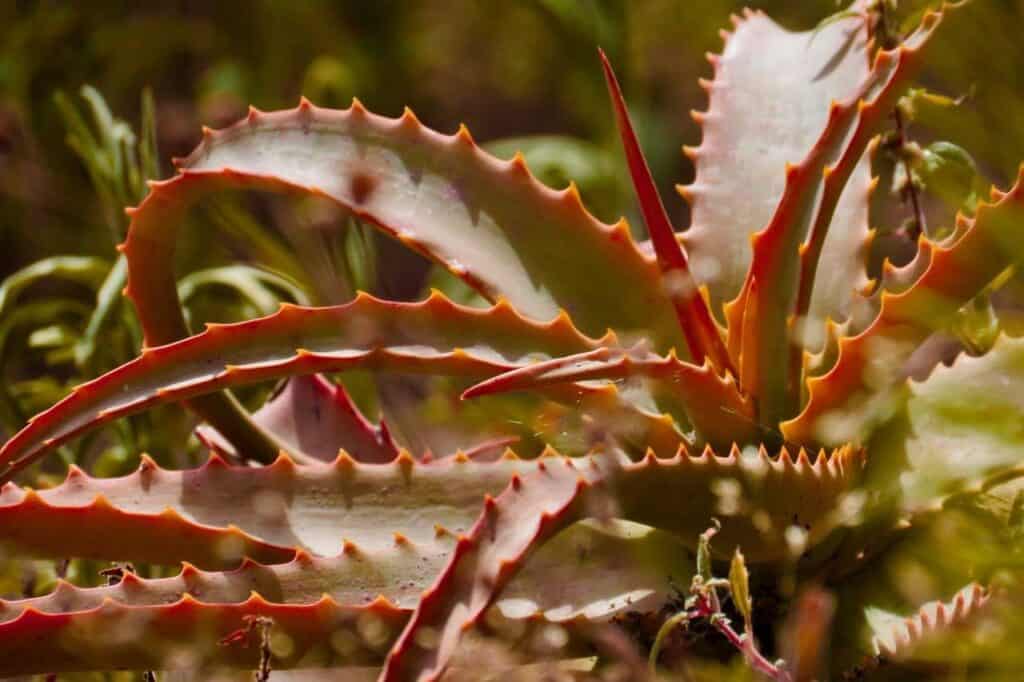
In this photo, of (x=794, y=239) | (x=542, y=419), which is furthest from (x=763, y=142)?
(x=542, y=419)

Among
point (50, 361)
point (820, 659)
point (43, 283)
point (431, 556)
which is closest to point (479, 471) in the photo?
point (431, 556)

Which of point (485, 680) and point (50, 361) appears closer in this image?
point (485, 680)

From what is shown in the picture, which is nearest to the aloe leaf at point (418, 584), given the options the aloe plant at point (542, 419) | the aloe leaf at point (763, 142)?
the aloe plant at point (542, 419)

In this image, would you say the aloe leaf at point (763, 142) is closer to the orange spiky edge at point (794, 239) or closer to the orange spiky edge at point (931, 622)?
the orange spiky edge at point (794, 239)

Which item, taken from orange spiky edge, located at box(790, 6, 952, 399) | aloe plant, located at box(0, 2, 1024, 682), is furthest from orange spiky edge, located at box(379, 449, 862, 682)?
orange spiky edge, located at box(790, 6, 952, 399)

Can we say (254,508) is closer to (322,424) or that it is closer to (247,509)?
(247,509)

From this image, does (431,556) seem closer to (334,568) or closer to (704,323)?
(334,568)
